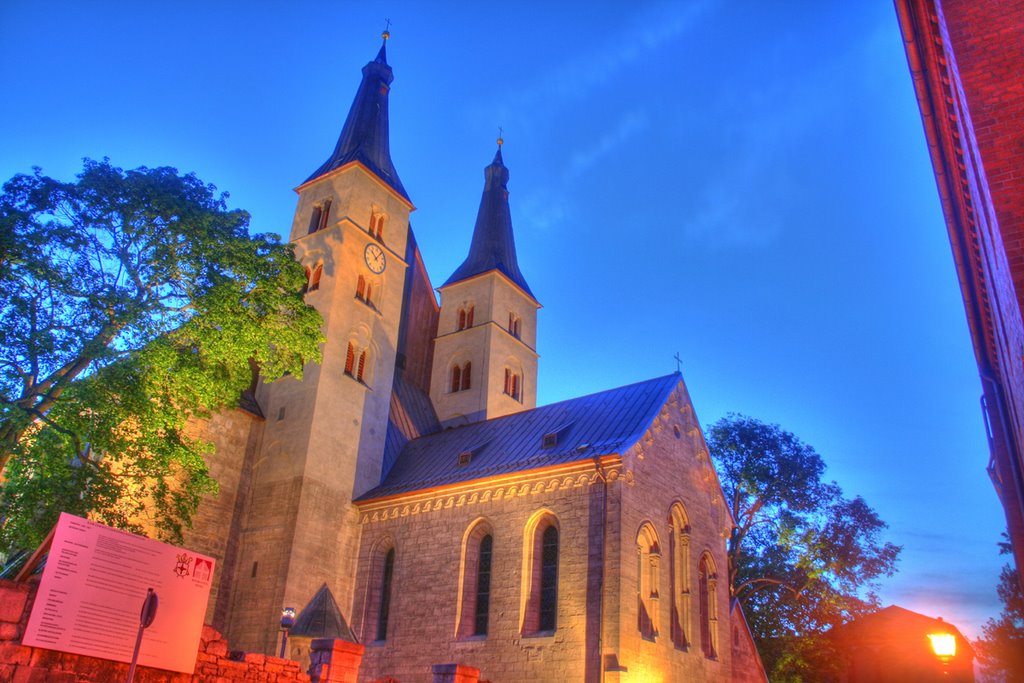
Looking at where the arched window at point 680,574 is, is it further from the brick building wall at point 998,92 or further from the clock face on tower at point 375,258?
the brick building wall at point 998,92

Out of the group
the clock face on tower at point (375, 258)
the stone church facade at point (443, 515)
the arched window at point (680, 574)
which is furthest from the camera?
the clock face on tower at point (375, 258)

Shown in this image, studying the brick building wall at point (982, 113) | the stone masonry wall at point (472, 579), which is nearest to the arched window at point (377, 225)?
the stone masonry wall at point (472, 579)

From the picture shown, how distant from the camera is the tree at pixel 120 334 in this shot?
606 inches

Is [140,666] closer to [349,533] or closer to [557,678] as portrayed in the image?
[557,678]

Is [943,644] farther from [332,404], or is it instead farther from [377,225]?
[377,225]

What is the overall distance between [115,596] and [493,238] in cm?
3168

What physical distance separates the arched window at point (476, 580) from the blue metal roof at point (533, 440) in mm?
1794

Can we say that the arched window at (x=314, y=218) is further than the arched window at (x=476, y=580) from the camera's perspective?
Yes

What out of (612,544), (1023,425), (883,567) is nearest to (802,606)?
(883,567)

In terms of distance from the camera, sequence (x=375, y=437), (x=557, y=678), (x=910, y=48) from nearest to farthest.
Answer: (x=910, y=48) < (x=557, y=678) < (x=375, y=437)

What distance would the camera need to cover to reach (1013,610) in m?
39.4

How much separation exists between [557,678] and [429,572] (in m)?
5.53

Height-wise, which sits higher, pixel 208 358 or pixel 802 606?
pixel 208 358

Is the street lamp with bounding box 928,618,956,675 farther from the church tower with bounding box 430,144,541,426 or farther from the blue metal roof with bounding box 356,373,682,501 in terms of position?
the church tower with bounding box 430,144,541,426
